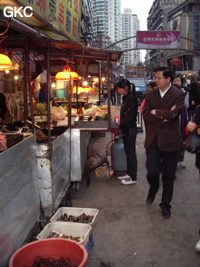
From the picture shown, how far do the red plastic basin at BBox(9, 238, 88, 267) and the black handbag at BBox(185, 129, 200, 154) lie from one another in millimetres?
1664

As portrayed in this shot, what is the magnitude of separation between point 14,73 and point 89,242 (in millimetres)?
10611

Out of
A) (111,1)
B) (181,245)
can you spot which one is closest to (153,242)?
(181,245)

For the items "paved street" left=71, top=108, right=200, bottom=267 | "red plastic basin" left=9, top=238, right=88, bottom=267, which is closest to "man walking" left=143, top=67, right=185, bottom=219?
"paved street" left=71, top=108, right=200, bottom=267

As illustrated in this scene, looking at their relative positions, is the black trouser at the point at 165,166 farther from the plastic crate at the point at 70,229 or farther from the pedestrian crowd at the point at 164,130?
the plastic crate at the point at 70,229

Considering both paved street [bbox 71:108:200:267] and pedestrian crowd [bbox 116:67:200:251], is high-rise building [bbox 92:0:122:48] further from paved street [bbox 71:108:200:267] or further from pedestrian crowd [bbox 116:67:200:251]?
pedestrian crowd [bbox 116:67:200:251]

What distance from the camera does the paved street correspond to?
11.4 ft

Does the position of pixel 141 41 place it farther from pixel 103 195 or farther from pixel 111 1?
pixel 111 1

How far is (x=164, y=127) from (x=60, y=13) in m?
5.26

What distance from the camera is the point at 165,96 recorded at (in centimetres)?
435

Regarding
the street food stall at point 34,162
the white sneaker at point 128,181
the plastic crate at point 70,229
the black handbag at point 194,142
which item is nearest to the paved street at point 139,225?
the white sneaker at point 128,181

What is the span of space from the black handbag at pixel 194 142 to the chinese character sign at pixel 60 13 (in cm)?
357

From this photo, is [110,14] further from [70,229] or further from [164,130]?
[70,229]

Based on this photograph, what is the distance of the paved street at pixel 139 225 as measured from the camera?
3.46m

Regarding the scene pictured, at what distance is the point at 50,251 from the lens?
2980 mm
